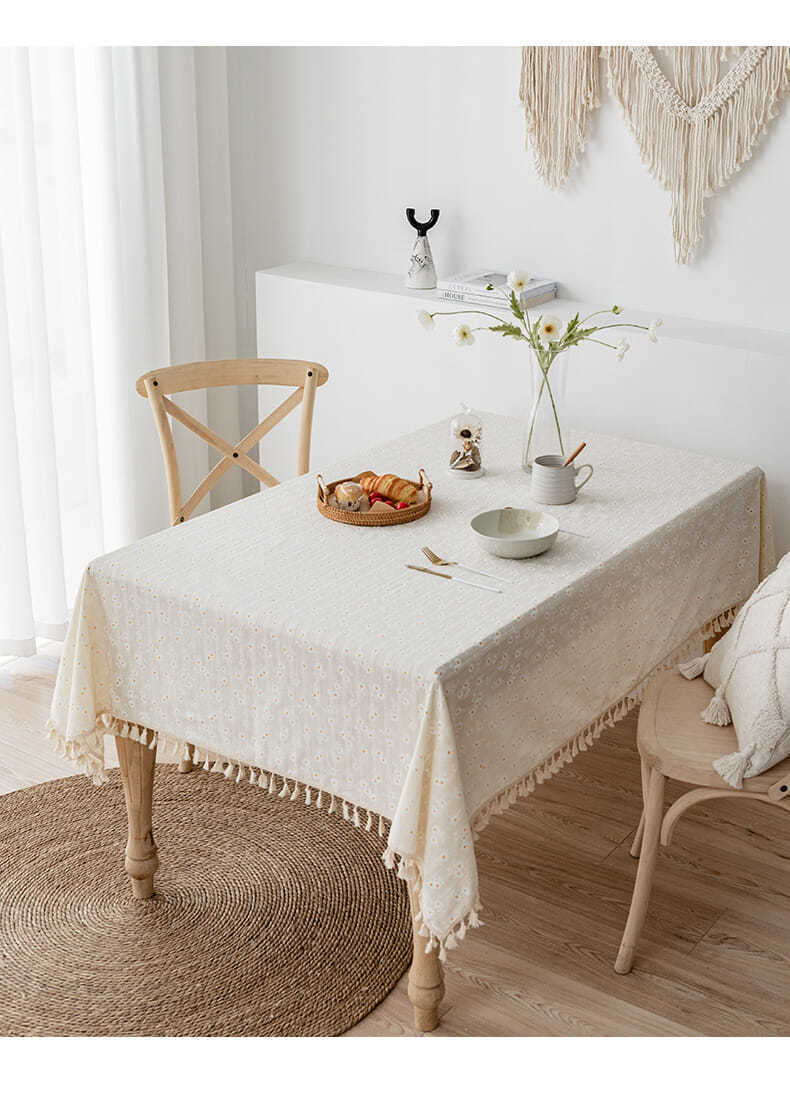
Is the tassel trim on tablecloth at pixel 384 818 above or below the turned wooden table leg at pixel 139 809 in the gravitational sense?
above

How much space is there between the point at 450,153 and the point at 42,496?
1.44m

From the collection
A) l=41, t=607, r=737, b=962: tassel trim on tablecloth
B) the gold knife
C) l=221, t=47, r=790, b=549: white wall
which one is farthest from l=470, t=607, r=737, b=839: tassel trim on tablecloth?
l=221, t=47, r=790, b=549: white wall

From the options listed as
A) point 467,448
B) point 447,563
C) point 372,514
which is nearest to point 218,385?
point 467,448

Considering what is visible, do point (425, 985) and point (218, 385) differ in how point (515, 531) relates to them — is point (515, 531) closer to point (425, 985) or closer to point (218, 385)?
point (425, 985)

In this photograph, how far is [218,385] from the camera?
10.1 ft

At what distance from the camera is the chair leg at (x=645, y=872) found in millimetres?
2217

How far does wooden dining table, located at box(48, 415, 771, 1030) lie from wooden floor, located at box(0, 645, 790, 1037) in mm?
185

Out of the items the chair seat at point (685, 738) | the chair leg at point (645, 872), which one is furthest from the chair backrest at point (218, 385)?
the chair leg at point (645, 872)

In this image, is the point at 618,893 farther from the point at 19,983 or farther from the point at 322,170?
the point at 322,170

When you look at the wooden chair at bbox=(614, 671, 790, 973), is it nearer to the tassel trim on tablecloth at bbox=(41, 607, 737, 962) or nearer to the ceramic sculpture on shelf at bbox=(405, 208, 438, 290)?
the tassel trim on tablecloth at bbox=(41, 607, 737, 962)

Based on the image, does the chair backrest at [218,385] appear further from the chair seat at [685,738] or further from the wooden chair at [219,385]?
the chair seat at [685,738]

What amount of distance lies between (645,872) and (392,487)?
0.84m

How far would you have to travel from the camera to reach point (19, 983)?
2305 mm

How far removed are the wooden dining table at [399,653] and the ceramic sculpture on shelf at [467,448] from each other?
50mm
